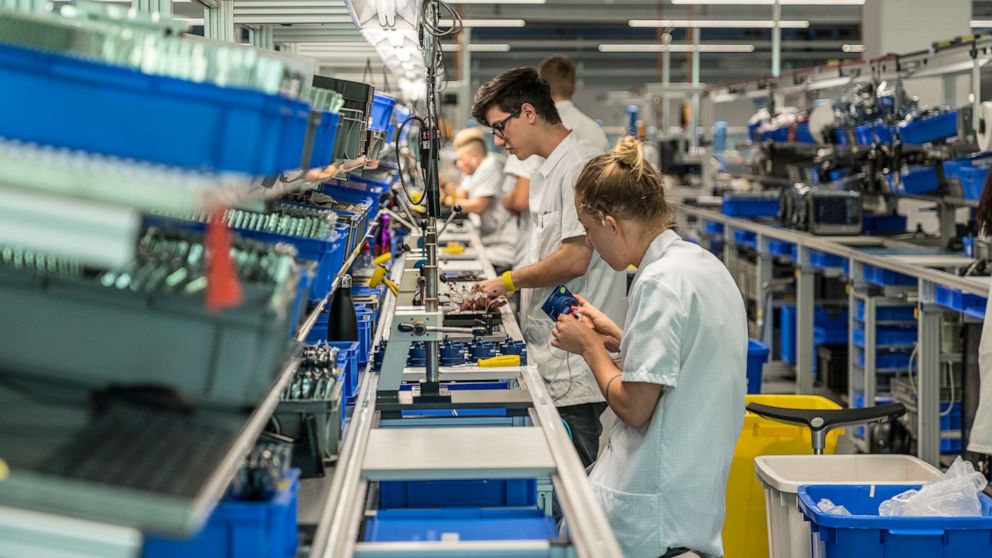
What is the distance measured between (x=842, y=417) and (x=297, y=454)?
2273 millimetres

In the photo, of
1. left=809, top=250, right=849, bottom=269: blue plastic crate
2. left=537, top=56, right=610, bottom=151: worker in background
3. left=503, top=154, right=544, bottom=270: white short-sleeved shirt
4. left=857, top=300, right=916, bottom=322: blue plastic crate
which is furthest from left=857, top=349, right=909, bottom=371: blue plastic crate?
left=503, top=154, right=544, bottom=270: white short-sleeved shirt

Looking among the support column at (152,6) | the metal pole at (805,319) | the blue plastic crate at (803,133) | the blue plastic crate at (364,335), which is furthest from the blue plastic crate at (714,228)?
the support column at (152,6)

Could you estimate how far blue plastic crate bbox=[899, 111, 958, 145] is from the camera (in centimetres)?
606

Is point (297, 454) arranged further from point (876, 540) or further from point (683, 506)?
point (876, 540)

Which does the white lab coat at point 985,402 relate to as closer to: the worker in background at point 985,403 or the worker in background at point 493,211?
the worker in background at point 985,403

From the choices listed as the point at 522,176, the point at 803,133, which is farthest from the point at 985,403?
the point at 803,133

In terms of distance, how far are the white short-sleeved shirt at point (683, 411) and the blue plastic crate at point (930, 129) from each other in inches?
157

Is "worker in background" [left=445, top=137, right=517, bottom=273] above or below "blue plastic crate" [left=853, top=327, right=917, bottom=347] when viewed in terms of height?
above

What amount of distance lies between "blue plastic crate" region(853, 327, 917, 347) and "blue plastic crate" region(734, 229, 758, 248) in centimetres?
243

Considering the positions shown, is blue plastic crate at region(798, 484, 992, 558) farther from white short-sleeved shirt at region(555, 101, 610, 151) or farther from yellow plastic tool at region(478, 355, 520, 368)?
white short-sleeved shirt at region(555, 101, 610, 151)

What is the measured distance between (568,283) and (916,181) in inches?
132

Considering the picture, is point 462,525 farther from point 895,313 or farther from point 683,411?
point 895,313

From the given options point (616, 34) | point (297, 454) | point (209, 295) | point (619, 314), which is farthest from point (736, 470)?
point (616, 34)

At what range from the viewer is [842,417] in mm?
3883
